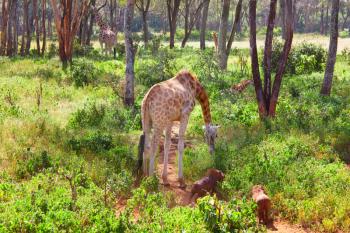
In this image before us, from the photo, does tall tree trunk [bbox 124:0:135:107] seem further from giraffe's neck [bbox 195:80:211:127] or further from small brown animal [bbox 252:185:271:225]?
small brown animal [bbox 252:185:271:225]

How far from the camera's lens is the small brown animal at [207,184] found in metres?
8.81

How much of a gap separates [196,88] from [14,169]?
434cm

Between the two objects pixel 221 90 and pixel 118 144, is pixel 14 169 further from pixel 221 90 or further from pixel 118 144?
pixel 221 90

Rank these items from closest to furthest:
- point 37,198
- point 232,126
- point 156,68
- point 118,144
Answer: point 37,198
point 118,144
point 232,126
point 156,68

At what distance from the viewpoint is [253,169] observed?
959cm

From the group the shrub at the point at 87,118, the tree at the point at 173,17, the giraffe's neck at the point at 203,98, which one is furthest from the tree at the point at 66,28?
the giraffe's neck at the point at 203,98

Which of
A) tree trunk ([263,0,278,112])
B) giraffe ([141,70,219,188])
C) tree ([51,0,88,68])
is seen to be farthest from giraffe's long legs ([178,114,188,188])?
tree ([51,0,88,68])

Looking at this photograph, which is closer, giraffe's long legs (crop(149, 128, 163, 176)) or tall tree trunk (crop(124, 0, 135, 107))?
giraffe's long legs (crop(149, 128, 163, 176))

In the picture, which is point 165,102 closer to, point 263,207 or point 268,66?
point 263,207

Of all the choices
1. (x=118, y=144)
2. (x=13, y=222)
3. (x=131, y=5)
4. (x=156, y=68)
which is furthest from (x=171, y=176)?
(x=156, y=68)

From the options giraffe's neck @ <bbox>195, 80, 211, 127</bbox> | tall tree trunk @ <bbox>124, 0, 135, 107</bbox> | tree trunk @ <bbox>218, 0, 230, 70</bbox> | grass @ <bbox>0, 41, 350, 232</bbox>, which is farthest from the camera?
tree trunk @ <bbox>218, 0, 230, 70</bbox>

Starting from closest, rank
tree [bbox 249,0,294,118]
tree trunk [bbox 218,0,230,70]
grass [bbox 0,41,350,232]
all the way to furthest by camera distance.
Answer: grass [bbox 0,41,350,232] < tree [bbox 249,0,294,118] < tree trunk [bbox 218,0,230,70]

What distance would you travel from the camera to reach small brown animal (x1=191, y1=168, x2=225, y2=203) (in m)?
8.81

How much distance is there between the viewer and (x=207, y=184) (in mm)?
8914
